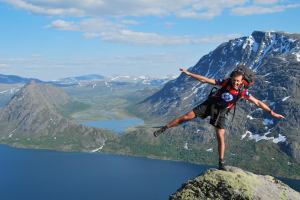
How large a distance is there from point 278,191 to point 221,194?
2.64 m

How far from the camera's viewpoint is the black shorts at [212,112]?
Answer: 21.3 metres

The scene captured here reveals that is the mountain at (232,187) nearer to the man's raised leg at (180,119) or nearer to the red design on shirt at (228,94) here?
the man's raised leg at (180,119)

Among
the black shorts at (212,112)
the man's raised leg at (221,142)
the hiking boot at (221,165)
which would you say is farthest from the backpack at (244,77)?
the hiking boot at (221,165)

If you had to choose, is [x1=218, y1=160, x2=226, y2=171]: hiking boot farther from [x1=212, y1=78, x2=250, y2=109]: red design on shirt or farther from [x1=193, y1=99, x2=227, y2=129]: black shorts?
[x1=212, y1=78, x2=250, y2=109]: red design on shirt

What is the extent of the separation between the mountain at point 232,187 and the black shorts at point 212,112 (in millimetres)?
2252

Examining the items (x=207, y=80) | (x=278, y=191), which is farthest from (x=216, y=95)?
(x=278, y=191)

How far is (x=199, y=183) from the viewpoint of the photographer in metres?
21.3

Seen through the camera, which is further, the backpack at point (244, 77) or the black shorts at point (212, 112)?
the black shorts at point (212, 112)

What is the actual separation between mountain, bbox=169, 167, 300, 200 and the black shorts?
88.7 inches

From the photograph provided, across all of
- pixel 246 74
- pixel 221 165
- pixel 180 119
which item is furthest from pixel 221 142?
pixel 246 74

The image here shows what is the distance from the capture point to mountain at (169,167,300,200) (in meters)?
20.0

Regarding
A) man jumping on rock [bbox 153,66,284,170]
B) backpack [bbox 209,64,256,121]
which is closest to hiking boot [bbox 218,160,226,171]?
man jumping on rock [bbox 153,66,284,170]

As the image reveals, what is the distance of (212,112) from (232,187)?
11.6 feet

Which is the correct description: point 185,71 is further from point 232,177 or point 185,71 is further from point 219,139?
point 232,177
